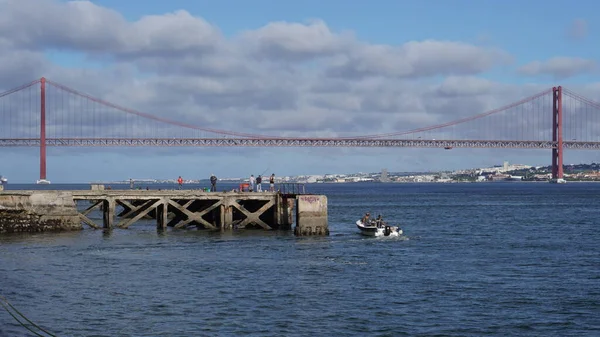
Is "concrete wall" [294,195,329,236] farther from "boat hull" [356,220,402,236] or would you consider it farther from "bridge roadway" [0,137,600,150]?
"bridge roadway" [0,137,600,150]

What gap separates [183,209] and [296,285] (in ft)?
68.1

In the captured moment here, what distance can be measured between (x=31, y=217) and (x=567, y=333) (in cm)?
3007

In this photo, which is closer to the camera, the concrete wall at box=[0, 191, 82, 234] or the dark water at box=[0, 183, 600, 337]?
the dark water at box=[0, 183, 600, 337]

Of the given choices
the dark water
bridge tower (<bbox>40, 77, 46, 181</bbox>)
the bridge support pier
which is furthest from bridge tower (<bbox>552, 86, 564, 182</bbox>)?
the dark water

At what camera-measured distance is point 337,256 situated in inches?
1375

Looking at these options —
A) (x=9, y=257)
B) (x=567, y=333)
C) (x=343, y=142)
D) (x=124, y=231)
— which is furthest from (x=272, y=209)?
(x=343, y=142)

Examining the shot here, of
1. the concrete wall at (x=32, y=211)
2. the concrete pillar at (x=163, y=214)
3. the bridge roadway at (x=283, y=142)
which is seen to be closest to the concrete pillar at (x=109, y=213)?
the concrete pillar at (x=163, y=214)

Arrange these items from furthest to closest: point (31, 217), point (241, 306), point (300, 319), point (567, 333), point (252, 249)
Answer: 1. point (31, 217)
2. point (252, 249)
3. point (241, 306)
4. point (300, 319)
5. point (567, 333)

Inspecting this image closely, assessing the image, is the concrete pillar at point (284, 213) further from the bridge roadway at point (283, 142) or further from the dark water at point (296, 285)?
the bridge roadway at point (283, 142)

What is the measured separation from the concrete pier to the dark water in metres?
1.41

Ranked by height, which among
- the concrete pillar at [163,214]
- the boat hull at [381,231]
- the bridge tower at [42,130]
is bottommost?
the boat hull at [381,231]

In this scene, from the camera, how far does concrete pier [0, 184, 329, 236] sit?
4219 centimetres

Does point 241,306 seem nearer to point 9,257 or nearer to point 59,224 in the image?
A: point 9,257

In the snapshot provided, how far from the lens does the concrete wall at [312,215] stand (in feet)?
135
